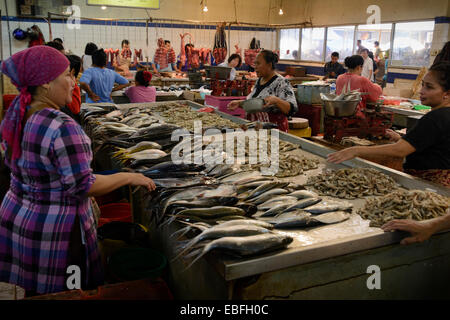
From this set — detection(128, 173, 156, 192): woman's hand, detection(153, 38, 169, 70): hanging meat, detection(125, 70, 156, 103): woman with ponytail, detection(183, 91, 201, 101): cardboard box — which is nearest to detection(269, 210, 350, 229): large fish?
detection(128, 173, 156, 192): woman's hand

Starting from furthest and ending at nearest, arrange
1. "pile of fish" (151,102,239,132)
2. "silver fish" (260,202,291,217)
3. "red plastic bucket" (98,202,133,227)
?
1. "pile of fish" (151,102,239,132)
2. "red plastic bucket" (98,202,133,227)
3. "silver fish" (260,202,291,217)

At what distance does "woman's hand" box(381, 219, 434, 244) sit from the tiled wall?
13.8 m

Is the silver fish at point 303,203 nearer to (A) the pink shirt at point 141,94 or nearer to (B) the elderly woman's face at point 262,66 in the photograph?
(B) the elderly woman's face at point 262,66

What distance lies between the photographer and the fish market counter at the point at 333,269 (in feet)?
6.60

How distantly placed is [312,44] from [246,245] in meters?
16.3

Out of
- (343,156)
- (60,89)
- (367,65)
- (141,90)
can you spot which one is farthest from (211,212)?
(367,65)

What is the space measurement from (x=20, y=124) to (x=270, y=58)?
3.55 meters

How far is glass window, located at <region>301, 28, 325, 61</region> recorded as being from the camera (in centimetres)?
1638

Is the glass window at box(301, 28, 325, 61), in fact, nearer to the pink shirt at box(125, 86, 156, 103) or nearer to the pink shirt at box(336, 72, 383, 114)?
the pink shirt at box(336, 72, 383, 114)

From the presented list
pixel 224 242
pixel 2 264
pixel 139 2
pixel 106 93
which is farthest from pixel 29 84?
pixel 139 2

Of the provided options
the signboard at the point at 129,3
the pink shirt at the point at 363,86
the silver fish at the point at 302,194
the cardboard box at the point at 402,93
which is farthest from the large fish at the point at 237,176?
the signboard at the point at 129,3

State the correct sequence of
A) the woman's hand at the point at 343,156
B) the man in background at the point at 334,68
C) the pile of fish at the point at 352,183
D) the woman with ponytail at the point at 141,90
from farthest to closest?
the man in background at the point at 334,68
the woman with ponytail at the point at 141,90
the woman's hand at the point at 343,156
the pile of fish at the point at 352,183

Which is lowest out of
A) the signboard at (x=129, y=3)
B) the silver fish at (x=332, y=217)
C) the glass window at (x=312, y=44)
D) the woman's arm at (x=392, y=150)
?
the silver fish at (x=332, y=217)

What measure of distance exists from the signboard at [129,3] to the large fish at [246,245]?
46.9ft
